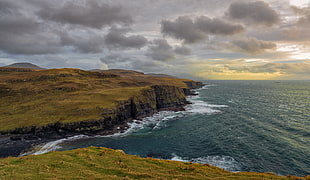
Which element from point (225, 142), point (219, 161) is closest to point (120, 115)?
point (225, 142)

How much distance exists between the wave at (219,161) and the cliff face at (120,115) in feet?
108

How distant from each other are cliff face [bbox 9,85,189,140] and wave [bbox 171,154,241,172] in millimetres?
32962

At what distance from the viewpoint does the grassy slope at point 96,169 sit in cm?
1650

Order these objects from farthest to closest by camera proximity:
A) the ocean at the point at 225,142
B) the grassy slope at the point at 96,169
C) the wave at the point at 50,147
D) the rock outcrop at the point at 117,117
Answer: the rock outcrop at the point at 117,117 < the wave at the point at 50,147 < the ocean at the point at 225,142 < the grassy slope at the point at 96,169

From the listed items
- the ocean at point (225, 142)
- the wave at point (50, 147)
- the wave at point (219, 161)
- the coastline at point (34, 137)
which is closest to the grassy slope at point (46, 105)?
the coastline at point (34, 137)

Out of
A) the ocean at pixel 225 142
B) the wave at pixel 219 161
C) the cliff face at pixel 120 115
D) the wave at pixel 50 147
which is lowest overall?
the wave at pixel 219 161

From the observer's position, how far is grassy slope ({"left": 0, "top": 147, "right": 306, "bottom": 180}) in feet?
54.1

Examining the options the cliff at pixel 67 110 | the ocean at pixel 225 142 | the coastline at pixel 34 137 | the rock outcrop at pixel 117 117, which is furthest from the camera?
the cliff at pixel 67 110

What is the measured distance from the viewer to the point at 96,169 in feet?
61.3

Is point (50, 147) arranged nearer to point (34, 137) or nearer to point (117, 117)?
point (34, 137)

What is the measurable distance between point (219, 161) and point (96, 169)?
1182 inches

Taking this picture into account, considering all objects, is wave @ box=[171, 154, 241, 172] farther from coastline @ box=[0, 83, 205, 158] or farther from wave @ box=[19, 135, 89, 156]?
wave @ box=[19, 135, 89, 156]

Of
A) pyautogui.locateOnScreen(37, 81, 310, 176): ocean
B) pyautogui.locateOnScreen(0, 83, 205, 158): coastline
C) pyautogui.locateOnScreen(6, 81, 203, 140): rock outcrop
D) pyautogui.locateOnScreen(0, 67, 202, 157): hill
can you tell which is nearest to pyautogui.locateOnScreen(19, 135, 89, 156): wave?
pyautogui.locateOnScreen(37, 81, 310, 176): ocean

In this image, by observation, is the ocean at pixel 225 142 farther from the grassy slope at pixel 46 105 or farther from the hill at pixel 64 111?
the grassy slope at pixel 46 105
